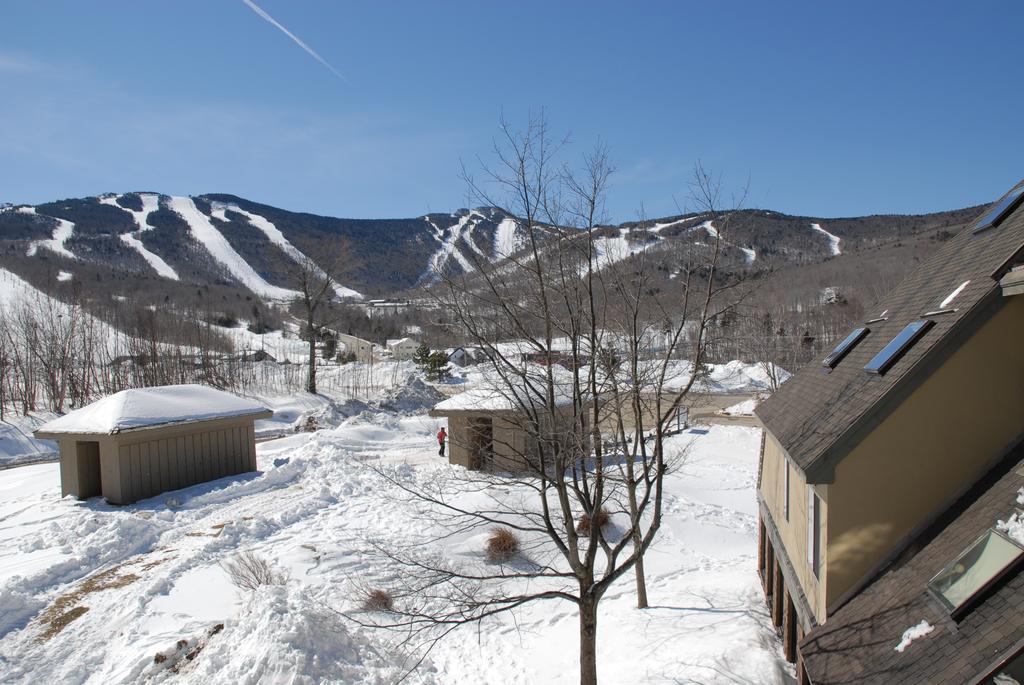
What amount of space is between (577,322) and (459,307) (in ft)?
4.32

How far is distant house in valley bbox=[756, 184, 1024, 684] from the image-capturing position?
398cm

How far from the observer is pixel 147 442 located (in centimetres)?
1474

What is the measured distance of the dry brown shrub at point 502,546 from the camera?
37.4 ft

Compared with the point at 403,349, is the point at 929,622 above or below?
above

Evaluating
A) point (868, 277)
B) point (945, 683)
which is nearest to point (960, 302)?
point (945, 683)

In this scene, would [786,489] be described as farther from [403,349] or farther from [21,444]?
[403,349]

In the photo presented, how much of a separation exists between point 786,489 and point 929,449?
Result: 2668 millimetres

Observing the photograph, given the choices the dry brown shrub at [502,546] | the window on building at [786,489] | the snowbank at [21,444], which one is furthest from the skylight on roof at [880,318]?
the snowbank at [21,444]

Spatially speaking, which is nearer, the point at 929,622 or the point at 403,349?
the point at 929,622

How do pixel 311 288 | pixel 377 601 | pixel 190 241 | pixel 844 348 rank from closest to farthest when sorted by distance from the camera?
pixel 844 348 → pixel 377 601 → pixel 311 288 → pixel 190 241

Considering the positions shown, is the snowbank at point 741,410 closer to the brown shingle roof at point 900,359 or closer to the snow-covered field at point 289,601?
the snow-covered field at point 289,601

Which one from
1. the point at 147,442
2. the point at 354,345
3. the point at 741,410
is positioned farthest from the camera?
the point at 354,345

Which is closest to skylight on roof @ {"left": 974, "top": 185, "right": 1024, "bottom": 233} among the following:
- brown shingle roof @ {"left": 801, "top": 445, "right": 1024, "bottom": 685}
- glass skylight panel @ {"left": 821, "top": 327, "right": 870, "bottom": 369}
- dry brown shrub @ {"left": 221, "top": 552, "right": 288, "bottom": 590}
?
glass skylight panel @ {"left": 821, "top": 327, "right": 870, "bottom": 369}

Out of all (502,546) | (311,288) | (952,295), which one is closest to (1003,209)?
(952,295)
